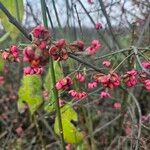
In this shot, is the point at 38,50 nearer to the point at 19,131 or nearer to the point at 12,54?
the point at 12,54

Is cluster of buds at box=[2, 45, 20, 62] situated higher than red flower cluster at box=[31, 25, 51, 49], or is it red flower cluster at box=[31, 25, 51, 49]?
red flower cluster at box=[31, 25, 51, 49]

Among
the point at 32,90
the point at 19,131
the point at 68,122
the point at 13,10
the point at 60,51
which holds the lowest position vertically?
the point at 19,131

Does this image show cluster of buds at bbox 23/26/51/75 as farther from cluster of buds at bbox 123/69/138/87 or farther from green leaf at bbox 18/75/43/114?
green leaf at bbox 18/75/43/114

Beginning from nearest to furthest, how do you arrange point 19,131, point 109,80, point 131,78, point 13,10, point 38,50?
point 38,50 → point 109,80 → point 131,78 → point 13,10 → point 19,131

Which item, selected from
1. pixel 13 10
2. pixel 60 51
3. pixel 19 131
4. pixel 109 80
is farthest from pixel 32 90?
pixel 19 131

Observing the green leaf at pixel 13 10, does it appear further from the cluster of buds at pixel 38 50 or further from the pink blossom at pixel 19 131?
the pink blossom at pixel 19 131

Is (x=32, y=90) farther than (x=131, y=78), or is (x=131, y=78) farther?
(x=32, y=90)

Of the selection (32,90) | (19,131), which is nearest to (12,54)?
(32,90)

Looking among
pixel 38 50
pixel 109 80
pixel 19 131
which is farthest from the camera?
pixel 19 131

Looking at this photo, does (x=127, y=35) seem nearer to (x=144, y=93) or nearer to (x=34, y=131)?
(x=144, y=93)

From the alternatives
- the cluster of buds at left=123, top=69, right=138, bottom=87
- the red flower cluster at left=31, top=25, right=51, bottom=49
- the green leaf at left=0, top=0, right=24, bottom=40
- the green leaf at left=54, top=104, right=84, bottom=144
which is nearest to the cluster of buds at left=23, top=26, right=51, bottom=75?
the red flower cluster at left=31, top=25, right=51, bottom=49

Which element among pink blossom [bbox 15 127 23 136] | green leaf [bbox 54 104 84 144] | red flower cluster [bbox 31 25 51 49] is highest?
red flower cluster [bbox 31 25 51 49]

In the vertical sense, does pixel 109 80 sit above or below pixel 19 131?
above
